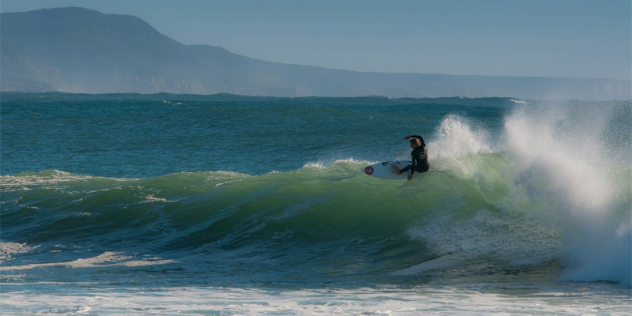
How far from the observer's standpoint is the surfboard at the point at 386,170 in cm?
1248

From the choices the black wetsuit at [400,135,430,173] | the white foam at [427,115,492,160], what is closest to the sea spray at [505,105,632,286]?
the white foam at [427,115,492,160]

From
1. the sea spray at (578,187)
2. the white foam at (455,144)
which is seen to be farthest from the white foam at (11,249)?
the sea spray at (578,187)

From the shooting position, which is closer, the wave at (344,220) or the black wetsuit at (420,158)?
the wave at (344,220)

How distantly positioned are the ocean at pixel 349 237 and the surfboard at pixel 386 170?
33cm

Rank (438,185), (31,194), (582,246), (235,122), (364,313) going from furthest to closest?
(235,122), (31,194), (438,185), (582,246), (364,313)

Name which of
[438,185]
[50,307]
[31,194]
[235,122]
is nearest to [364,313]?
[50,307]

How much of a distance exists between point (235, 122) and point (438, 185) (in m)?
24.8

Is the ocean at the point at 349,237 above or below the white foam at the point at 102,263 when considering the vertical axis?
above

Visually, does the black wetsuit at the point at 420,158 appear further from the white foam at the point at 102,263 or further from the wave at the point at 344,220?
the white foam at the point at 102,263

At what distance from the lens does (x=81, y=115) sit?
141ft

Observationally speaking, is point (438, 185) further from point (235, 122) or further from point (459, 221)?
point (235, 122)

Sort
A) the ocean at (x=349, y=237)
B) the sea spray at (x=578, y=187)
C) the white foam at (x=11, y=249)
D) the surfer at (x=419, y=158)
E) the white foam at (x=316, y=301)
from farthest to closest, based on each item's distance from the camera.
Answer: the surfer at (x=419, y=158) → the white foam at (x=11, y=249) → the sea spray at (x=578, y=187) → the ocean at (x=349, y=237) → the white foam at (x=316, y=301)

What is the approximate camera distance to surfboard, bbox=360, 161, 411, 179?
41.0ft

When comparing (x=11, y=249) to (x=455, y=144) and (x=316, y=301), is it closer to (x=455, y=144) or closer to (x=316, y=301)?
(x=316, y=301)
